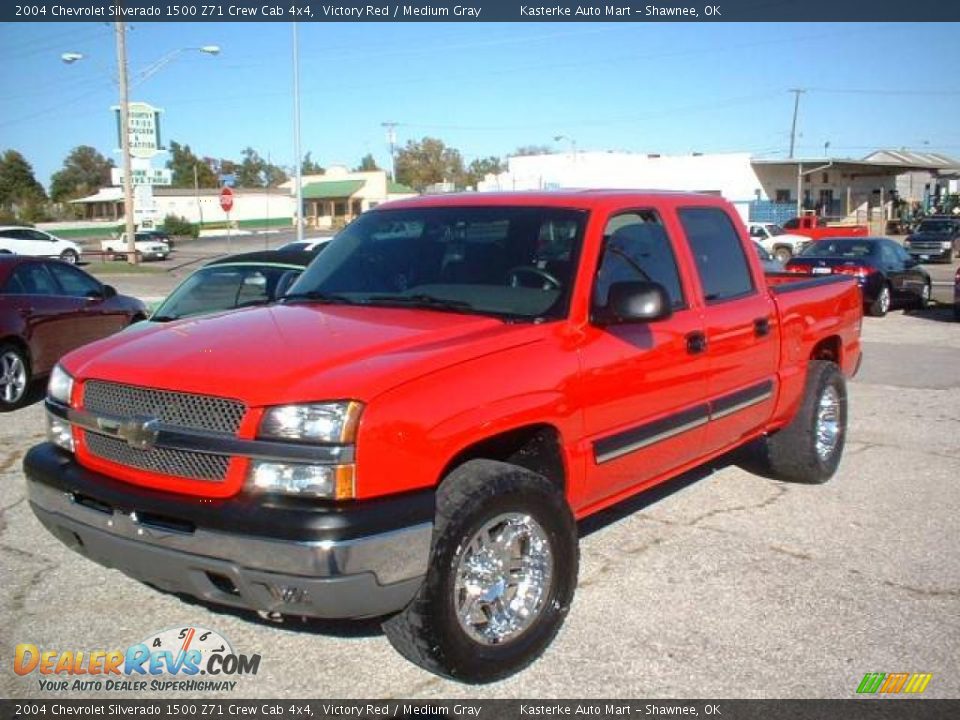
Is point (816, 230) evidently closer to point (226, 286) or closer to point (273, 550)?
point (226, 286)

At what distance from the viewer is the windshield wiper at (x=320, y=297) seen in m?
4.35

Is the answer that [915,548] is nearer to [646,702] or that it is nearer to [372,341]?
[646,702]

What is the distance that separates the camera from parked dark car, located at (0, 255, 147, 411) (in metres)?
8.59

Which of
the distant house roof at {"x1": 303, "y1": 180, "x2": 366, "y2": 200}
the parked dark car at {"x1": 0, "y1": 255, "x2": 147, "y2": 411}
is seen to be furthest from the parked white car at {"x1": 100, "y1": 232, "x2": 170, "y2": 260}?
the distant house roof at {"x1": 303, "y1": 180, "x2": 366, "y2": 200}

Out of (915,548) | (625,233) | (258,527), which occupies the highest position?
(625,233)

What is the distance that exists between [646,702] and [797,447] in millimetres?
3043

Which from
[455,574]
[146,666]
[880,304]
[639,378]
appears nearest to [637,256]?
[639,378]

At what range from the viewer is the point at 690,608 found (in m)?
4.16

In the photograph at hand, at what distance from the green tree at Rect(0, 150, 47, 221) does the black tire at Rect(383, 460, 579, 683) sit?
288ft

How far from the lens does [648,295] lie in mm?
3910

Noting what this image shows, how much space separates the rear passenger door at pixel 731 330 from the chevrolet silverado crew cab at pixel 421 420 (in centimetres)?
3

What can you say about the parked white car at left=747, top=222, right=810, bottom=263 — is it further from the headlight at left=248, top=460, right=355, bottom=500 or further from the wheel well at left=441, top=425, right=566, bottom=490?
→ the headlight at left=248, top=460, right=355, bottom=500

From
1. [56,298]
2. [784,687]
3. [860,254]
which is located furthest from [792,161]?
[784,687]

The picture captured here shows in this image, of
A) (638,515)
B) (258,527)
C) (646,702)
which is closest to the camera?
(258,527)
